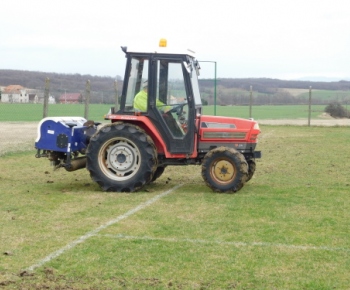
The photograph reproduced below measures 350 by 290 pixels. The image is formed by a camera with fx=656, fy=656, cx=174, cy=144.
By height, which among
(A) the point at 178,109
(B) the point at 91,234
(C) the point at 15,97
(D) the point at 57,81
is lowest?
(B) the point at 91,234

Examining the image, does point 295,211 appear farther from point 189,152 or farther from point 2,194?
point 2,194

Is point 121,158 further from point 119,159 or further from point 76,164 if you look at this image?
point 76,164

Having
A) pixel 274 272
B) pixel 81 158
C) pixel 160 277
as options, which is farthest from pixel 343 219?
pixel 81 158

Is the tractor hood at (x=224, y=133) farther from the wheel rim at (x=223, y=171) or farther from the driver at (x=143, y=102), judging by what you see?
the driver at (x=143, y=102)

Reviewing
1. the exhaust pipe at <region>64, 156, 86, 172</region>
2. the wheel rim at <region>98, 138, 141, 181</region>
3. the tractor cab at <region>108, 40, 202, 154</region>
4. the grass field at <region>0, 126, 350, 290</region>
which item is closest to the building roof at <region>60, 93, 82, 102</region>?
the grass field at <region>0, 126, 350, 290</region>

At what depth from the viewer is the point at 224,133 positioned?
10.8 meters

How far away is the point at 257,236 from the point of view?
7328 millimetres

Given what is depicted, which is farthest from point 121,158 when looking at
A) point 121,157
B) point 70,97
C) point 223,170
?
point 70,97

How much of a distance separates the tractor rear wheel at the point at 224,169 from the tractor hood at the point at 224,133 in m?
0.46

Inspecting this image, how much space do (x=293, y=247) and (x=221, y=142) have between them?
164 inches

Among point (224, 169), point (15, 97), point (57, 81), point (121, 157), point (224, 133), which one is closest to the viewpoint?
point (224, 169)

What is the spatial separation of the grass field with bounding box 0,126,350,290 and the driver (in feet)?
4.49

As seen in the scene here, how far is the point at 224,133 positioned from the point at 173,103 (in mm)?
990

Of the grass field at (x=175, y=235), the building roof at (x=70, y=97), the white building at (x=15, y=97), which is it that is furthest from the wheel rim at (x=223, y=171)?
the white building at (x=15, y=97)
